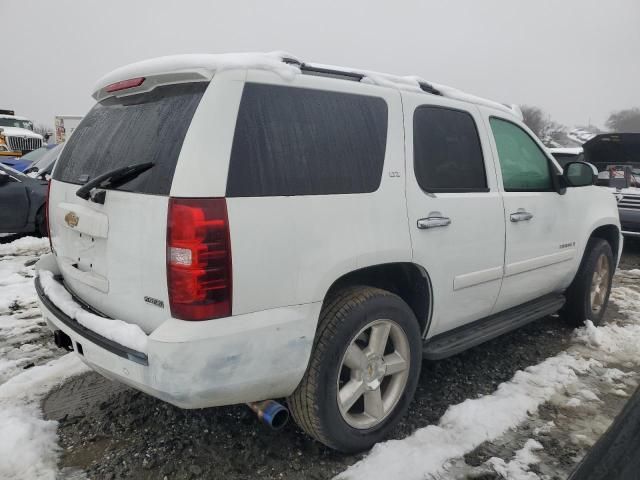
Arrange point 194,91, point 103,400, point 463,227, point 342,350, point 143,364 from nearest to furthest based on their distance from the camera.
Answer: point 143,364 < point 194,91 < point 342,350 < point 463,227 < point 103,400

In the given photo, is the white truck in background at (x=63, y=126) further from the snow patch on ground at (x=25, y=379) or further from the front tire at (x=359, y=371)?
the front tire at (x=359, y=371)

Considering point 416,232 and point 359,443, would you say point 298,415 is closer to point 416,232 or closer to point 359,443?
point 359,443

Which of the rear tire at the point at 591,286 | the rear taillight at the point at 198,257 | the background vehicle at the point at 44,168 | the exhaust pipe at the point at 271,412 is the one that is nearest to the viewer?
the rear taillight at the point at 198,257

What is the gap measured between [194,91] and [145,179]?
1.42 ft

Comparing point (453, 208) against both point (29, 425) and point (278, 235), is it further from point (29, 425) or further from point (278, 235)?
point (29, 425)

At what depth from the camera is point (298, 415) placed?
88.4 inches

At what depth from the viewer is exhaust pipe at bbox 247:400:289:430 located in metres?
2.10

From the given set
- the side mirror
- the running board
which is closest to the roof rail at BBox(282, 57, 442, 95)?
the running board

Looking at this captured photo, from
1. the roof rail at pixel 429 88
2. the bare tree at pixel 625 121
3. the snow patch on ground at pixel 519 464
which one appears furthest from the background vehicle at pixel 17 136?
the bare tree at pixel 625 121

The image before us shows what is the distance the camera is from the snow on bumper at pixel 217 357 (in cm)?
178

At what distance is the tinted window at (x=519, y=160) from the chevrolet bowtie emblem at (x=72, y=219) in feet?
8.73

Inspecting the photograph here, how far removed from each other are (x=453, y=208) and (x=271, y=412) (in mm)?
1514

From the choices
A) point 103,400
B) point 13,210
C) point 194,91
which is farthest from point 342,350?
point 13,210

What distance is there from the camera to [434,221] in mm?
2543
